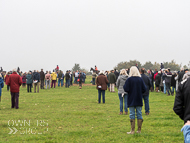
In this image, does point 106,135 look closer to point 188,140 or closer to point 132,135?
point 132,135

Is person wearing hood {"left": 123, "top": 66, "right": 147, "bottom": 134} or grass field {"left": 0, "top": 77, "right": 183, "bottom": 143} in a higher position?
person wearing hood {"left": 123, "top": 66, "right": 147, "bottom": 134}

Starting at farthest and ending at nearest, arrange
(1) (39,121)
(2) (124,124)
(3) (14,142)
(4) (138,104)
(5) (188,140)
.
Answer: (1) (39,121) < (2) (124,124) < (4) (138,104) < (3) (14,142) < (5) (188,140)

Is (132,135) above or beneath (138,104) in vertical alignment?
beneath

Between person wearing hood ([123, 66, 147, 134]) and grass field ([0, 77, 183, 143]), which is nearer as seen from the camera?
grass field ([0, 77, 183, 143])

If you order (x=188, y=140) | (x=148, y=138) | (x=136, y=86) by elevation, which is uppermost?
(x=136, y=86)

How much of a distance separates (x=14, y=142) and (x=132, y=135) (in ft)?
11.6

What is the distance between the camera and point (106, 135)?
8898mm

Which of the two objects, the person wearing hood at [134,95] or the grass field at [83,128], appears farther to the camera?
the person wearing hood at [134,95]

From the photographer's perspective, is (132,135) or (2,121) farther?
(2,121)

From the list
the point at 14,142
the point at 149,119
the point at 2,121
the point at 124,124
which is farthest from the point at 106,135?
the point at 2,121

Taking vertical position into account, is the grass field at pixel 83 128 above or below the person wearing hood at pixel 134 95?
below

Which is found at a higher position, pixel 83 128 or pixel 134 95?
pixel 134 95

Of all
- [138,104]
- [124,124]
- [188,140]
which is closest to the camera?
[188,140]

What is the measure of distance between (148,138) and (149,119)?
11.5 feet
